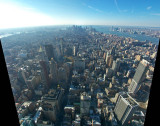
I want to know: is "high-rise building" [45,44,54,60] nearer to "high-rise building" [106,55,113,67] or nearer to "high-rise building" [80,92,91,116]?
"high-rise building" [106,55,113,67]

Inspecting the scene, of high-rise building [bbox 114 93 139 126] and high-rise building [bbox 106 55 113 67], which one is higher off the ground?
high-rise building [bbox 106 55 113 67]

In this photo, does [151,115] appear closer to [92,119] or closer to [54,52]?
[92,119]

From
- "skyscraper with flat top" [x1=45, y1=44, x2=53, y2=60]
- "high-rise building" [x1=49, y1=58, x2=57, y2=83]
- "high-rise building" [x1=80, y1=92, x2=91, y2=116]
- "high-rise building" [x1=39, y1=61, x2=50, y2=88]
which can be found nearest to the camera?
"high-rise building" [x1=80, y1=92, x2=91, y2=116]

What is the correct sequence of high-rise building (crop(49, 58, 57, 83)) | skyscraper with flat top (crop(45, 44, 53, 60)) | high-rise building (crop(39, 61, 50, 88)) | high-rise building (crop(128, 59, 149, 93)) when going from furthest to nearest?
1. skyscraper with flat top (crop(45, 44, 53, 60))
2. high-rise building (crop(49, 58, 57, 83))
3. high-rise building (crop(39, 61, 50, 88))
4. high-rise building (crop(128, 59, 149, 93))

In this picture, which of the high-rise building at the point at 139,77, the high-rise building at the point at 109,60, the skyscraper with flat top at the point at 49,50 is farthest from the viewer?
the skyscraper with flat top at the point at 49,50

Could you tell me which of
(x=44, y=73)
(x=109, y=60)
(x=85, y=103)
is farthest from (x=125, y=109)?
(x=109, y=60)

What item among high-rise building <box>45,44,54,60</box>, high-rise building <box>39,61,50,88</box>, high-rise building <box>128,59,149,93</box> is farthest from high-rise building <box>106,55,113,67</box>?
high-rise building <box>45,44,54,60</box>

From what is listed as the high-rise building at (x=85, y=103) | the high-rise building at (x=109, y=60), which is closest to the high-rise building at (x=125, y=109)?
the high-rise building at (x=85, y=103)

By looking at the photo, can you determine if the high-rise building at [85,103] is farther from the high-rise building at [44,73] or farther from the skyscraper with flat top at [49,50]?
the skyscraper with flat top at [49,50]

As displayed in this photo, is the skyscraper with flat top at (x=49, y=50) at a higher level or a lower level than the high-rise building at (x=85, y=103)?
higher
